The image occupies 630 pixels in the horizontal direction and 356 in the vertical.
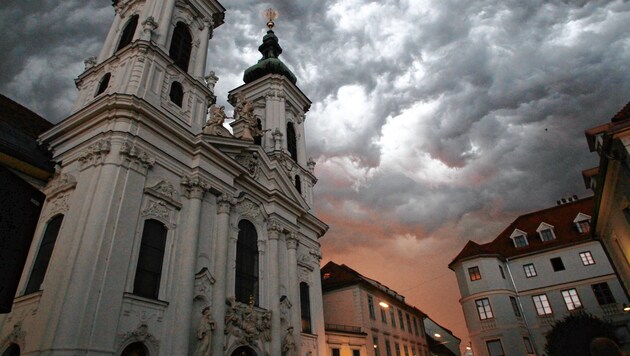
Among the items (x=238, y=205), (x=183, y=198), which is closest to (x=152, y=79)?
(x=183, y=198)

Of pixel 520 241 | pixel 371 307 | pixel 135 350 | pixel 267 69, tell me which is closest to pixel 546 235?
pixel 520 241

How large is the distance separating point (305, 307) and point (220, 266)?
8106 mm

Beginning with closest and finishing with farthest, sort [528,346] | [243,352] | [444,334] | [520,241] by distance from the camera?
[243,352], [528,346], [520,241], [444,334]

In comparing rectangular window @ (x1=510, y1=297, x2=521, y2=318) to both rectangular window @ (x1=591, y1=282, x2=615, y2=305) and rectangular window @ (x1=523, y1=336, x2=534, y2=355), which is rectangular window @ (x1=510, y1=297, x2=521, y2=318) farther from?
rectangular window @ (x1=591, y1=282, x2=615, y2=305)

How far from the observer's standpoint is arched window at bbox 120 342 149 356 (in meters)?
12.5

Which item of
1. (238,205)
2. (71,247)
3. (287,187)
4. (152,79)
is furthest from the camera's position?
(287,187)

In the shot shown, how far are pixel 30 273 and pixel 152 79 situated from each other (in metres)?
9.73

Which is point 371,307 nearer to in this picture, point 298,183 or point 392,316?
point 392,316

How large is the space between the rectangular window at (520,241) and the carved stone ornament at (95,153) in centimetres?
3444

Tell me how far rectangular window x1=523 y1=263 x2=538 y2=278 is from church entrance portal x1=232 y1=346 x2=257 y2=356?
2668 cm

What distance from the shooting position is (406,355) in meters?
35.9

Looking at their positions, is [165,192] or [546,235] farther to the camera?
[546,235]

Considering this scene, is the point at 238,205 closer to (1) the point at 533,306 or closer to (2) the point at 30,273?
(2) the point at 30,273

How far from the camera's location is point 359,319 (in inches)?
1180
